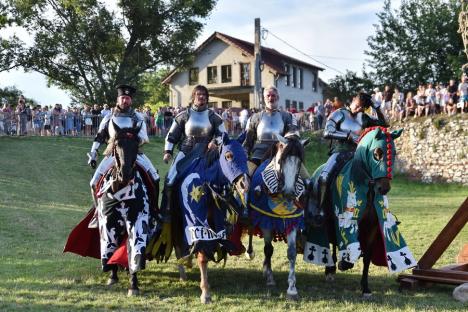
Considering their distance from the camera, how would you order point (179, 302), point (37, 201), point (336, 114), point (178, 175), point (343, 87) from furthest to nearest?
1. point (343, 87)
2. point (37, 201)
3. point (336, 114)
4. point (178, 175)
5. point (179, 302)

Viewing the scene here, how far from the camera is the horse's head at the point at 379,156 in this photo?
22.0 ft

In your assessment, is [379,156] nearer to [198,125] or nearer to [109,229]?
[198,125]

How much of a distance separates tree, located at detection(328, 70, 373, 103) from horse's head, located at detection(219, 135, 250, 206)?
140 ft

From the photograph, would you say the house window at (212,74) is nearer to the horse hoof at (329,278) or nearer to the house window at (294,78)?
the house window at (294,78)

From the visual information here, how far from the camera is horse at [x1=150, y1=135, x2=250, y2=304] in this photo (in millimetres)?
6848

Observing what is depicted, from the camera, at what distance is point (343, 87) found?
4994cm

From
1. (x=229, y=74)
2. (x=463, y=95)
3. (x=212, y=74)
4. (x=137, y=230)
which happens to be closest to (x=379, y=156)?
(x=137, y=230)

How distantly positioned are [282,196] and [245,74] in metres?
→ 39.5

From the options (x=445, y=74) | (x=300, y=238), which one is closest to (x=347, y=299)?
(x=300, y=238)

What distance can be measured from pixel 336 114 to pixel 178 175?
2528mm

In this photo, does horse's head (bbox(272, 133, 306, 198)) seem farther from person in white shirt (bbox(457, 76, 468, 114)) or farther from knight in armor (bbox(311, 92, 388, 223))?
person in white shirt (bbox(457, 76, 468, 114))

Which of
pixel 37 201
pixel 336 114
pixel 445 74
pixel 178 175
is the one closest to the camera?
pixel 178 175

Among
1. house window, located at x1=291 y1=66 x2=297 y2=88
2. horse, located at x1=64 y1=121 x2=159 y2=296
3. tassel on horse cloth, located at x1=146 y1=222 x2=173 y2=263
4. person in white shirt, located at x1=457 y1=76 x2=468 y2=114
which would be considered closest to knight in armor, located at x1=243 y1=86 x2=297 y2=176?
tassel on horse cloth, located at x1=146 y1=222 x2=173 y2=263

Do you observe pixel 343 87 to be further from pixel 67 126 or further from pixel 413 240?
pixel 413 240
